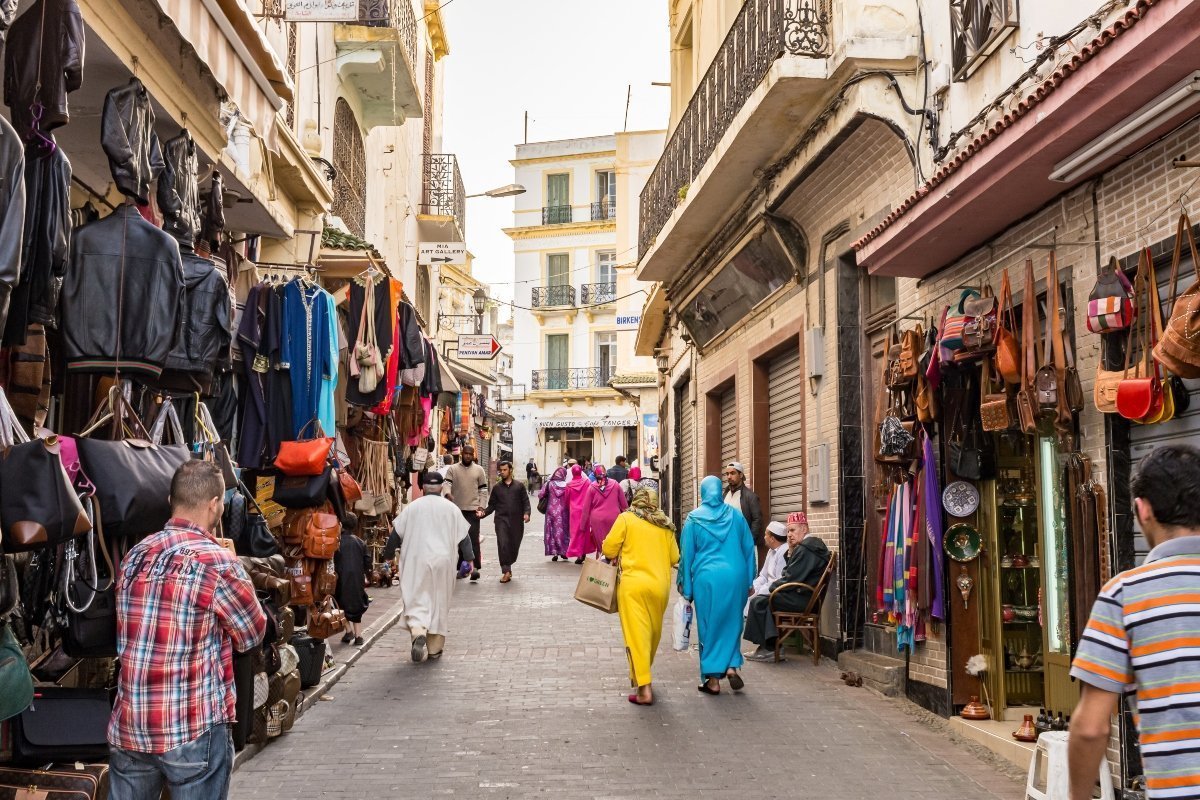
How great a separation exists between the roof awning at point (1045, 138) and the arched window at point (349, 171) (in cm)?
1034

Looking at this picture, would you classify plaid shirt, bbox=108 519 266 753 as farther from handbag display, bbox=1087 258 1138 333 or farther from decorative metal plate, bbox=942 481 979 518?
decorative metal plate, bbox=942 481 979 518

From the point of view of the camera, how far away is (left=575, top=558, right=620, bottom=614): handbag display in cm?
975

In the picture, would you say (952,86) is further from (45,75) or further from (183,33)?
(45,75)

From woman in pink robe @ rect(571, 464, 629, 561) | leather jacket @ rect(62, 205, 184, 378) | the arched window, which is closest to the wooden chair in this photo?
leather jacket @ rect(62, 205, 184, 378)

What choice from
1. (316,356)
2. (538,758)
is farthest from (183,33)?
(538,758)

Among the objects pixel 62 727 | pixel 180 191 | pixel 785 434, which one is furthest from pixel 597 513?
pixel 62 727

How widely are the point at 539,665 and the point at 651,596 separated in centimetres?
167

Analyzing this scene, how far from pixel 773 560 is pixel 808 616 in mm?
1232

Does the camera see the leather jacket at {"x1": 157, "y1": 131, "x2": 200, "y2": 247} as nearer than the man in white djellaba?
Yes

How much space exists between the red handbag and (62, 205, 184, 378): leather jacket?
3097 mm

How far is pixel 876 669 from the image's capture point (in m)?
10.0

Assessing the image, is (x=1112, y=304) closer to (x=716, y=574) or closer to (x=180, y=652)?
(x=716, y=574)

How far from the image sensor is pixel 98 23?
245 inches

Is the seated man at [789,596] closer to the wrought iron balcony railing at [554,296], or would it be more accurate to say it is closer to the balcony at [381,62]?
Result: the balcony at [381,62]
